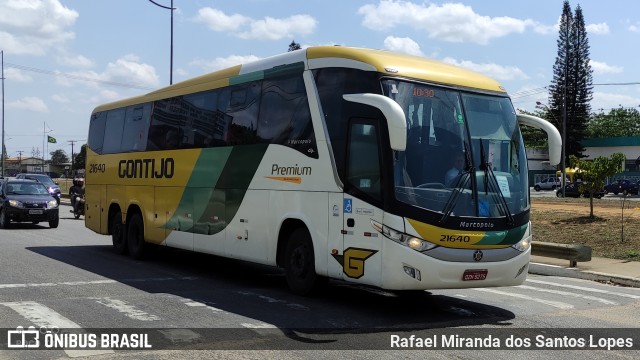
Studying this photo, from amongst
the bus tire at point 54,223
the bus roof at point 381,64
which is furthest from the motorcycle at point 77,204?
the bus roof at point 381,64

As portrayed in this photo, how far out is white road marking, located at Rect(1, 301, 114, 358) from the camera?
6736 mm

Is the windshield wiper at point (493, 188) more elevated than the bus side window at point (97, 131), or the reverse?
the bus side window at point (97, 131)

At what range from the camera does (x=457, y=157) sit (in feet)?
28.0

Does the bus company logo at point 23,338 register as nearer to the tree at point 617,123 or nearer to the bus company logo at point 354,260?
the bus company logo at point 354,260

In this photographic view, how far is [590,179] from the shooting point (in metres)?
22.5

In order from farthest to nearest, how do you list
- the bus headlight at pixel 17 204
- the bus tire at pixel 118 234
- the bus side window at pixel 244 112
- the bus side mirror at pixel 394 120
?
the bus headlight at pixel 17 204, the bus tire at pixel 118 234, the bus side window at pixel 244 112, the bus side mirror at pixel 394 120

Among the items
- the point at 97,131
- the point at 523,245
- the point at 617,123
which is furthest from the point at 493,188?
the point at 617,123

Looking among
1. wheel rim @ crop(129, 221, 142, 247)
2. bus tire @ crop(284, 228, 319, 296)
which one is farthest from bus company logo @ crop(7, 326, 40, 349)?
wheel rim @ crop(129, 221, 142, 247)

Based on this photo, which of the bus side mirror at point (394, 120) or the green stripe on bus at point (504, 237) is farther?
the green stripe on bus at point (504, 237)

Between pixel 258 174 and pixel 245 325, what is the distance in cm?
338

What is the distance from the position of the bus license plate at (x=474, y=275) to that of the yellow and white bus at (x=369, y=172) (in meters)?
0.02

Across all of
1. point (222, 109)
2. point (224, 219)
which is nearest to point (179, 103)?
point (222, 109)

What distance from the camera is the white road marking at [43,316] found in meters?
6.74

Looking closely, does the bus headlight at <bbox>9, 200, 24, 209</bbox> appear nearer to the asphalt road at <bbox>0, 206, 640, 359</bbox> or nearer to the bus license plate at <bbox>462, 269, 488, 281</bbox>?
the asphalt road at <bbox>0, 206, 640, 359</bbox>
